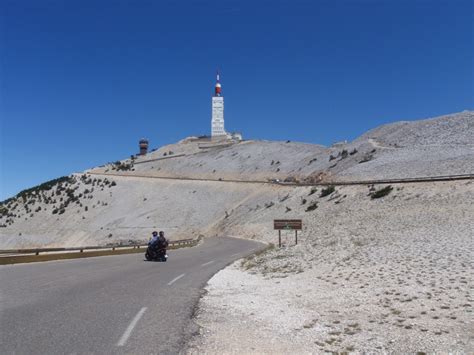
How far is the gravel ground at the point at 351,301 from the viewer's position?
29.7 ft

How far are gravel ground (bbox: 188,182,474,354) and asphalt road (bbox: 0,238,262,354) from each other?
0.68 metres

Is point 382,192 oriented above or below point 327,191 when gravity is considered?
below

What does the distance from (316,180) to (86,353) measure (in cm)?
6739

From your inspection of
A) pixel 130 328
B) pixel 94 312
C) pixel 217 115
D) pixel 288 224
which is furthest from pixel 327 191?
pixel 217 115

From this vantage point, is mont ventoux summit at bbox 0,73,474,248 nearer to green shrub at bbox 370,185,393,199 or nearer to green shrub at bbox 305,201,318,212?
green shrub at bbox 305,201,318,212

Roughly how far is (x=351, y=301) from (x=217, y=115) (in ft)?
388

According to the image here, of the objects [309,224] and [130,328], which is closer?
[130,328]

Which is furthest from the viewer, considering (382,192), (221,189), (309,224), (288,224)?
(221,189)

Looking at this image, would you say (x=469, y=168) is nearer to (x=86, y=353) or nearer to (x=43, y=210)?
(x=86, y=353)

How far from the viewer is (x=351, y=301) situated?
13.2 m

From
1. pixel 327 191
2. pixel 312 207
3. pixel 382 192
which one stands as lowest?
pixel 312 207

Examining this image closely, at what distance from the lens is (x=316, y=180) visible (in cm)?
7344

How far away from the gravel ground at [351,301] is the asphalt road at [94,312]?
0.68 metres

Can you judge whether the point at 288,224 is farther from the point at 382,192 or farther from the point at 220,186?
the point at 220,186
